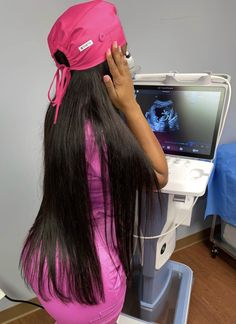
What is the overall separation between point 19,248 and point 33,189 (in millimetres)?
290

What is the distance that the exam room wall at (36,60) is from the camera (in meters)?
1.06

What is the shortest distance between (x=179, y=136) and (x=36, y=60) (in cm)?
59

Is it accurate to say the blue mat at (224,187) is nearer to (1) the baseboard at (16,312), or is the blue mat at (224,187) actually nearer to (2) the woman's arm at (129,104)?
(2) the woman's arm at (129,104)

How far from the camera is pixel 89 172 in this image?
0.68 metres

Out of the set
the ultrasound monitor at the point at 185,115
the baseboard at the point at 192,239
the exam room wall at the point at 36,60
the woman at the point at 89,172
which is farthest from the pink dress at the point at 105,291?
the baseboard at the point at 192,239

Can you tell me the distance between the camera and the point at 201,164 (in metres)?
1.01

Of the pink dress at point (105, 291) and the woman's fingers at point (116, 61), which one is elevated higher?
the woman's fingers at point (116, 61)

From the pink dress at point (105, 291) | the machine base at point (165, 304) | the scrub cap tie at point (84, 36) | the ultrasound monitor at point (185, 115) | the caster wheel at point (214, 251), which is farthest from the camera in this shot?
the caster wheel at point (214, 251)

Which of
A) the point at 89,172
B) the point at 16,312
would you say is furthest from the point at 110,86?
the point at 16,312

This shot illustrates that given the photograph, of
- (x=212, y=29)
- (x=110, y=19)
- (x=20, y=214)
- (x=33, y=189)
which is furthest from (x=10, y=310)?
(x=212, y=29)

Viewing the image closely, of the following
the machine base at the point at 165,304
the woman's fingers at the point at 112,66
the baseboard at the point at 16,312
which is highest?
the woman's fingers at the point at 112,66

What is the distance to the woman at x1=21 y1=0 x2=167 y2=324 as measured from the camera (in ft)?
2.07

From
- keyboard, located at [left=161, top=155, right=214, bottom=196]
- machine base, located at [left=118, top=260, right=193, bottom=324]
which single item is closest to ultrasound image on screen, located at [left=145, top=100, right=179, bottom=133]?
keyboard, located at [left=161, top=155, right=214, bottom=196]

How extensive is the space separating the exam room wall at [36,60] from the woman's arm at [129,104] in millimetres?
571
